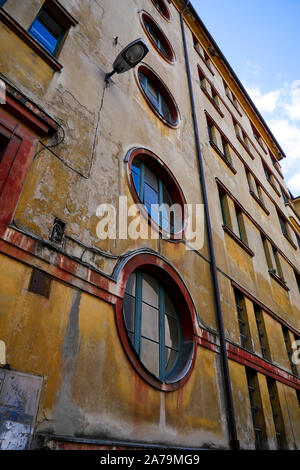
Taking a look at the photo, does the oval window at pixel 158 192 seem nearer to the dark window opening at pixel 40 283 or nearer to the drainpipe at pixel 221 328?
the drainpipe at pixel 221 328

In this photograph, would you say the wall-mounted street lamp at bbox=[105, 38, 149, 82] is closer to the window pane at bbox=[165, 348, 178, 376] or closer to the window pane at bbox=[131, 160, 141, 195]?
the window pane at bbox=[131, 160, 141, 195]

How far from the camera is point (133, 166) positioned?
6105 mm

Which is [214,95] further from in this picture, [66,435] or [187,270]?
[66,435]

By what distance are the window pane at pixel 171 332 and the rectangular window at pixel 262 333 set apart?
141 inches

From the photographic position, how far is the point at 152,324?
4.85 metres

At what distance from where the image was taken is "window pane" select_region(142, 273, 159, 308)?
501 centimetres

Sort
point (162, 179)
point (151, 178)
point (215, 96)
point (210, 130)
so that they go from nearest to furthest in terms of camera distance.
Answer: point (151, 178), point (162, 179), point (210, 130), point (215, 96)

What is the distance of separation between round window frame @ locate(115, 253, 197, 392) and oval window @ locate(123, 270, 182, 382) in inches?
3.7

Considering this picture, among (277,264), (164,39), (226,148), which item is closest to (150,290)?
(277,264)

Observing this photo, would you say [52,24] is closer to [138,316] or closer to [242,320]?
[138,316]

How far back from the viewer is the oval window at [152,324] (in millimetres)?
4488

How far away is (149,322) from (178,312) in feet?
2.94

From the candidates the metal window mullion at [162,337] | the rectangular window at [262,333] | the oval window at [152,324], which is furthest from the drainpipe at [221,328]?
the rectangular window at [262,333]
